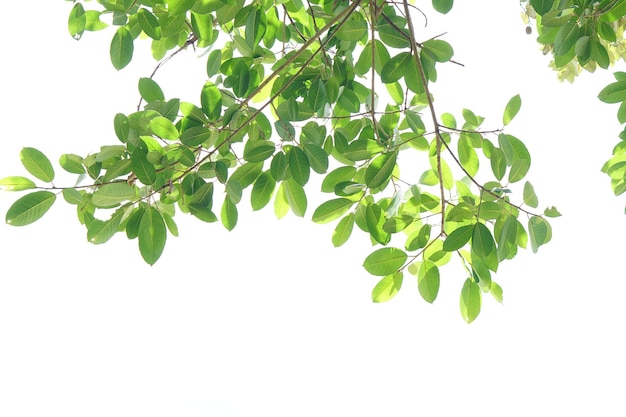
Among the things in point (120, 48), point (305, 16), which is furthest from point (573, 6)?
point (120, 48)

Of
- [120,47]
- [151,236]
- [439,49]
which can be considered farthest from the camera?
[120,47]

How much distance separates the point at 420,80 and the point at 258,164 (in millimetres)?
322

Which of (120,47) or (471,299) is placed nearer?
(471,299)

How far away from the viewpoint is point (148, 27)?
1.11 m

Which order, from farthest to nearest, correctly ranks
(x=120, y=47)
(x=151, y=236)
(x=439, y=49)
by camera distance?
1. (x=120, y=47)
2. (x=439, y=49)
3. (x=151, y=236)

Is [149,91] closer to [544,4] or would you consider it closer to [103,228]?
[103,228]

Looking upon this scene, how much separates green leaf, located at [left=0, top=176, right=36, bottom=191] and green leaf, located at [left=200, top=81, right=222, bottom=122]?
12.1 inches

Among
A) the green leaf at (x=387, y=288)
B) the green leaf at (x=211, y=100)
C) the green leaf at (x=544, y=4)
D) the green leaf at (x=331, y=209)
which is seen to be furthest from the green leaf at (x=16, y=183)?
the green leaf at (x=544, y=4)

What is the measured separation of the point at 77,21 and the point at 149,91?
0.29m

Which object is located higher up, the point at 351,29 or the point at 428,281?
the point at 351,29

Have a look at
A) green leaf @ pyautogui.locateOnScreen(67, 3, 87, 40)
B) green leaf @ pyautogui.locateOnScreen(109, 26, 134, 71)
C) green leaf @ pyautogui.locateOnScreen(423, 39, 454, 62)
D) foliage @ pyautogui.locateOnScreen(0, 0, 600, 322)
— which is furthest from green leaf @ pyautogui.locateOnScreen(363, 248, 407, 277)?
green leaf @ pyautogui.locateOnScreen(67, 3, 87, 40)

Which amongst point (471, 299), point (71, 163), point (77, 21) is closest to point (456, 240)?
point (471, 299)

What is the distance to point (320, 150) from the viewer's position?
3.34 ft

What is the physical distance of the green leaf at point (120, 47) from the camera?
1.20 meters
